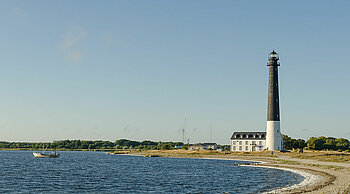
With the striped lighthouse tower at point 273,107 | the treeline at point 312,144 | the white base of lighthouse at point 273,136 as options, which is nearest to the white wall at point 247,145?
the white base of lighthouse at point 273,136

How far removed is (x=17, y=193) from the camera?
41844mm

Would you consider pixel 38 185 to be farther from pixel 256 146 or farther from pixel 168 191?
pixel 256 146

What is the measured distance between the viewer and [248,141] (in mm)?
136750

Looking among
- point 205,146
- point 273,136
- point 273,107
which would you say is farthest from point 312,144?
point 205,146

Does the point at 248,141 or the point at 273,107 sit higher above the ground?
the point at 273,107

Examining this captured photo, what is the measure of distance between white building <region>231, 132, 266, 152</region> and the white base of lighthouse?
14297mm

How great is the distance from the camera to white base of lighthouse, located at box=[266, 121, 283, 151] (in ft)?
370

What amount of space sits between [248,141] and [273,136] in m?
23.1

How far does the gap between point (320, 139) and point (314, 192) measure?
413ft

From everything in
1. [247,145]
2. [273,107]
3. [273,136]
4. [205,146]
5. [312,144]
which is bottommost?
[205,146]

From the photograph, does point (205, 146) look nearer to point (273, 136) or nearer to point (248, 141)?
point (248, 141)

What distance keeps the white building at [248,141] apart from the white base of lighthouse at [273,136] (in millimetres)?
14297

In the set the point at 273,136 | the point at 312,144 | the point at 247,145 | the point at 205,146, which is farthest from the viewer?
the point at 205,146

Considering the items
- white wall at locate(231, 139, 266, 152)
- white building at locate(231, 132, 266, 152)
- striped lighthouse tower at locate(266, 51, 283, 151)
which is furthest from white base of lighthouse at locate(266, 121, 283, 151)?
white wall at locate(231, 139, 266, 152)
